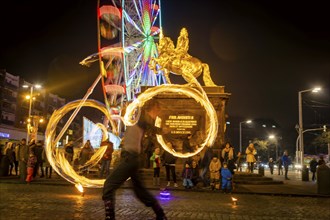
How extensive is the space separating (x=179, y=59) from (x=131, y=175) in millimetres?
18544

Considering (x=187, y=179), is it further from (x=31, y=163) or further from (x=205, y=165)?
(x=31, y=163)

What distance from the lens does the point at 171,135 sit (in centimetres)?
2306

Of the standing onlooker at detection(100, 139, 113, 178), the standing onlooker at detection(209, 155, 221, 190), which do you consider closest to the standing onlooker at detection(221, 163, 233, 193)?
the standing onlooker at detection(209, 155, 221, 190)

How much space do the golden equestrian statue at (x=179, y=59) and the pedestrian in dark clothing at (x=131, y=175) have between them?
17765mm

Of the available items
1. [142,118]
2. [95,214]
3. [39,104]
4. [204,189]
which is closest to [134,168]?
[142,118]

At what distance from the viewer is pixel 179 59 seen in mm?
24719

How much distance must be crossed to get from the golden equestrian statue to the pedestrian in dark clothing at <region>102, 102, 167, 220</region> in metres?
17.8

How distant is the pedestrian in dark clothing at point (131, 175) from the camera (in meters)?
6.56

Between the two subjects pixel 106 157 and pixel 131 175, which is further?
pixel 106 157

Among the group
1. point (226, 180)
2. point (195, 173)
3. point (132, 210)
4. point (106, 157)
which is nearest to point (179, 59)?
point (106, 157)

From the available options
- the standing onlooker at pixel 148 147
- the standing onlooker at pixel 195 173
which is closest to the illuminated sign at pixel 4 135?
the standing onlooker at pixel 148 147

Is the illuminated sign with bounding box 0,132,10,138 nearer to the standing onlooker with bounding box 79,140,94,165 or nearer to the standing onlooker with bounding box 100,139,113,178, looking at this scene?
the standing onlooker with bounding box 79,140,94,165

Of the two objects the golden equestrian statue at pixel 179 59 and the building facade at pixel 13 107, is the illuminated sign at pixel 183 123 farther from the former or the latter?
the building facade at pixel 13 107

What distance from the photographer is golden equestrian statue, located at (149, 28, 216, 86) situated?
2459 cm
